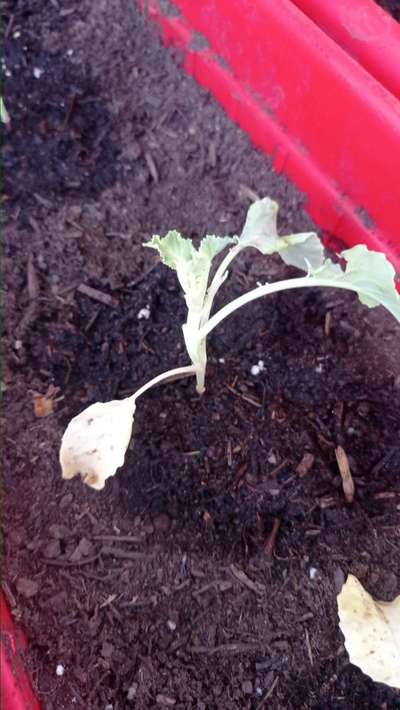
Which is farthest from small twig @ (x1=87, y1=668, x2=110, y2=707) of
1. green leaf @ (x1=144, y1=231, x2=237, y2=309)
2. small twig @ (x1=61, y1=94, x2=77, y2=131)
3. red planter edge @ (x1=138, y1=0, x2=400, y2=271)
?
small twig @ (x1=61, y1=94, x2=77, y2=131)

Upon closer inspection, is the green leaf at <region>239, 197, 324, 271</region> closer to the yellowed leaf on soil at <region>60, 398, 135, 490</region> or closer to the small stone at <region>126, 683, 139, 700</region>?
the yellowed leaf on soil at <region>60, 398, 135, 490</region>

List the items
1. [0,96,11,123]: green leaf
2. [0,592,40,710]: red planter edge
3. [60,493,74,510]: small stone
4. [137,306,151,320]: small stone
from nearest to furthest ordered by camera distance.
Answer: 1. [0,592,40,710]: red planter edge
2. [60,493,74,510]: small stone
3. [137,306,151,320]: small stone
4. [0,96,11,123]: green leaf

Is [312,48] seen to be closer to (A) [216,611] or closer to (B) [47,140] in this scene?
(B) [47,140]

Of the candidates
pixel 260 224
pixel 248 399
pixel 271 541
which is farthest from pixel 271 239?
pixel 271 541

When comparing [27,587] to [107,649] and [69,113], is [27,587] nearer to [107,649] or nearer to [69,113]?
[107,649]

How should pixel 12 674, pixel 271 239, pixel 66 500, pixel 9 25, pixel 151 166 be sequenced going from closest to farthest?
pixel 12 674
pixel 271 239
pixel 66 500
pixel 151 166
pixel 9 25

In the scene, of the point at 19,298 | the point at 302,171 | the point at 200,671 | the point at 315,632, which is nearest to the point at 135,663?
the point at 200,671

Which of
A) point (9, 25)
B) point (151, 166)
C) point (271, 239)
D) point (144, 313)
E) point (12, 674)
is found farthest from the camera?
point (9, 25)
